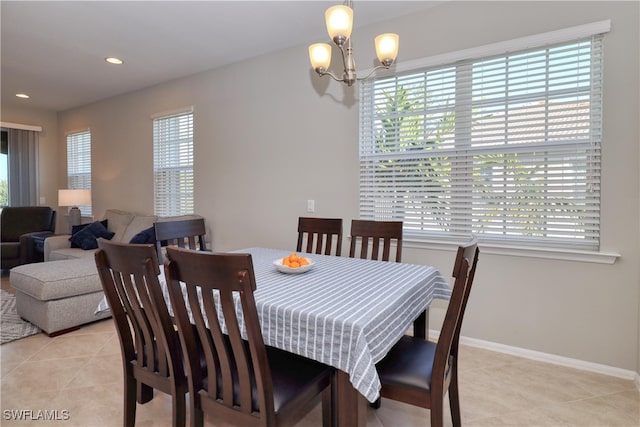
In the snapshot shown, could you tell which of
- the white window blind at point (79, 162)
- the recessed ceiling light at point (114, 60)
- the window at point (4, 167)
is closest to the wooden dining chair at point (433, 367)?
the recessed ceiling light at point (114, 60)

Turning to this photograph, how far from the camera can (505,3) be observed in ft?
8.02

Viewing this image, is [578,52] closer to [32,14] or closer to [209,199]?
[209,199]

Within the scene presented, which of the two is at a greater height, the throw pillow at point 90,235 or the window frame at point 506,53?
the window frame at point 506,53

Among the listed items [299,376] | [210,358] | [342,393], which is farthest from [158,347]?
[342,393]

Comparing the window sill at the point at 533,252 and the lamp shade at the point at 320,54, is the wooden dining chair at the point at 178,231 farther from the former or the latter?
the window sill at the point at 533,252

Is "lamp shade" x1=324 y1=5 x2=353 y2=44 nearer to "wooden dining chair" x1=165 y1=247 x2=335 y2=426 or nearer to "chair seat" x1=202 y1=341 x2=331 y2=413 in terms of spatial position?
"wooden dining chair" x1=165 y1=247 x2=335 y2=426

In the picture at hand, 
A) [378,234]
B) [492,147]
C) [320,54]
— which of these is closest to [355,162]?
[378,234]

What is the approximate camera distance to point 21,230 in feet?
16.8

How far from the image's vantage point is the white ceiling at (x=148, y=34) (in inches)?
106

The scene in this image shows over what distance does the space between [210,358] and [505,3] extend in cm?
290

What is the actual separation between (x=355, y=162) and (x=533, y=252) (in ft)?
5.04

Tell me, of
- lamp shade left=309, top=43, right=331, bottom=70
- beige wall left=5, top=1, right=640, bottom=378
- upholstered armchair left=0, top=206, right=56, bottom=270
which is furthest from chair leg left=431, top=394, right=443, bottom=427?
upholstered armchair left=0, top=206, right=56, bottom=270

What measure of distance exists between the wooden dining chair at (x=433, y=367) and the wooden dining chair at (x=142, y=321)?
2.75ft

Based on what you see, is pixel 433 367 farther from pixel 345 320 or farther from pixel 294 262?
pixel 294 262
